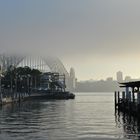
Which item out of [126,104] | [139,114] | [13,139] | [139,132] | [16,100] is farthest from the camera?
[16,100]

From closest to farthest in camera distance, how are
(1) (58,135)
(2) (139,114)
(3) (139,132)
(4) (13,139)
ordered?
1. (4) (13,139)
2. (1) (58,135)
3. (3) (139,132)
4. (2) (139,114)

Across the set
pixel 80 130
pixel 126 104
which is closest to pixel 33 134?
pixel 80 130

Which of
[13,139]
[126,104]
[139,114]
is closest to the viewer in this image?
[13,139]

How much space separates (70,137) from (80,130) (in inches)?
264

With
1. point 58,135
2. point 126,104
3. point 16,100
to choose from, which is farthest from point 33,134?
point 16,100

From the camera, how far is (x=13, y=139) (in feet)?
138

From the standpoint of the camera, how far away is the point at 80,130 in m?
49.8

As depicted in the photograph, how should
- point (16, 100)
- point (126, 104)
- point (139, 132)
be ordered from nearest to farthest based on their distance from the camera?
point (139, 132) < point (126, 104) < point (16, 100)

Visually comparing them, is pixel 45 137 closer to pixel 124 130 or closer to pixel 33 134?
pixel 33 134

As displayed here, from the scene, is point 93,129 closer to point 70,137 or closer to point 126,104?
point 70,137

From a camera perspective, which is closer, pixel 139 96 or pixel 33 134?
pixel 33 134

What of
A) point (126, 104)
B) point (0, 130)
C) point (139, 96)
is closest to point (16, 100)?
point (126, 104)

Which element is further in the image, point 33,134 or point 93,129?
point 93,129

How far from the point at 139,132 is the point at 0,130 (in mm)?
14131
